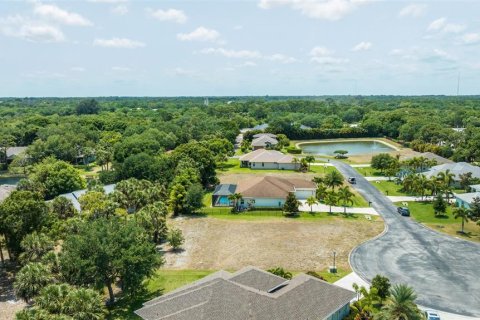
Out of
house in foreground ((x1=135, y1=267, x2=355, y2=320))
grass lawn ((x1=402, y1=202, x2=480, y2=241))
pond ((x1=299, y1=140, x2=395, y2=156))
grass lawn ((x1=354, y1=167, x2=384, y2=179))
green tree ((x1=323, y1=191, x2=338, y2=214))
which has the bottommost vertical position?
grass lawn ((x1=402, y1=202, x2=480, y2=241))

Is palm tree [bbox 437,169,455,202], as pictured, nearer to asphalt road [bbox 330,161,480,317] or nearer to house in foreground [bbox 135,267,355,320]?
asphalt road [bbox 330,161,480,317]

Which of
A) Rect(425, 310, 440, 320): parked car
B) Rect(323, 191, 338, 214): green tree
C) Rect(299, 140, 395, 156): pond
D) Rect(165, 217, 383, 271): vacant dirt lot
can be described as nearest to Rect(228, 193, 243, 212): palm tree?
Rect(165, 217, 383, 271): vacant dirt lot

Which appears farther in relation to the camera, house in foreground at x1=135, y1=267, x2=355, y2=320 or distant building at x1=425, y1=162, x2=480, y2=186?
distant building at x1=425, y1=162, x2=480, y2=186

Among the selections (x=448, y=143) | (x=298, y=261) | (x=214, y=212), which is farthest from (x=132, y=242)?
(x=448, y=143)

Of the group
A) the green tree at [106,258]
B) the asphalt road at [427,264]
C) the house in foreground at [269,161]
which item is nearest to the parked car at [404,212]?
the asphalt road at [427,264]

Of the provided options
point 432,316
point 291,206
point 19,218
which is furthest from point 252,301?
point 291,206

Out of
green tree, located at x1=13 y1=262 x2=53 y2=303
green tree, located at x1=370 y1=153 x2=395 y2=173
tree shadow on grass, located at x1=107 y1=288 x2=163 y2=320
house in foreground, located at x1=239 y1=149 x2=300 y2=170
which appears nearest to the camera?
green tree, located at x1=13 y1=262 x2=53 y2=303

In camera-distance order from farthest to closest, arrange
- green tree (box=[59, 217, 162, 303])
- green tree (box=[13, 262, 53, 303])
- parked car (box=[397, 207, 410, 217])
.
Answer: parked car (box=[397, 207, 410, 217]), green tree (box=[59, 217, 162, 303]), green tree (box=[13, 262, 53, 303])

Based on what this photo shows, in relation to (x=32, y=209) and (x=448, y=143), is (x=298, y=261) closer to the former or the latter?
(x=32, y=209)

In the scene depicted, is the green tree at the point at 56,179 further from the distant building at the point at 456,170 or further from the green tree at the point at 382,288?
the distant building at the point at 456,170
